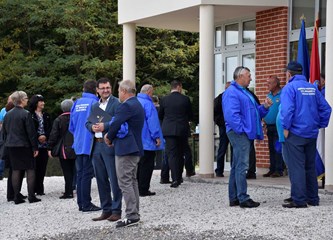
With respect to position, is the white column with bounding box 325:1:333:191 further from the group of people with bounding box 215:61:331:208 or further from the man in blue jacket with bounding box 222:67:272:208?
the man in blue jacket with bounding box 222:67:272:208

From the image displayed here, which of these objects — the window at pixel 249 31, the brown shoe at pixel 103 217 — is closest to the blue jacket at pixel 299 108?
the brown shoe at pixel 103 217

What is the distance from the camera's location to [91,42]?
29547mm

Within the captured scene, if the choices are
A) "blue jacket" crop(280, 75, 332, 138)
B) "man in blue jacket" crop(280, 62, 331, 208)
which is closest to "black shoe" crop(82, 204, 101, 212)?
"man in blue jacket" crop(280, 62, 331, 208)

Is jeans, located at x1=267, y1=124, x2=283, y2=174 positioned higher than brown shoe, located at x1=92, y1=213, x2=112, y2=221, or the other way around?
jeans, located at x1=267, y1=124, x2=283, y2=174

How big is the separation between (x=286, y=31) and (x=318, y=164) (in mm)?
3963

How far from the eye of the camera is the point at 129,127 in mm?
9516

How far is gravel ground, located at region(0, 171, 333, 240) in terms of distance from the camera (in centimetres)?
900


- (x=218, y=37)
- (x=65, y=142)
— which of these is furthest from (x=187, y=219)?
(x=218, y=37)

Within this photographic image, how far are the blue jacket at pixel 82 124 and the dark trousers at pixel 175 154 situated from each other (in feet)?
8.94

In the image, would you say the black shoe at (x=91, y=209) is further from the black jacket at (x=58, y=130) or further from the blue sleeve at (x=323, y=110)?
the blue sleeve at (x=323, y=110)

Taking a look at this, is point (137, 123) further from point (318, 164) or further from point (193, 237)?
point (318, 164)

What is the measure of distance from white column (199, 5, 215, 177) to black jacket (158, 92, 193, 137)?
88 centimetres

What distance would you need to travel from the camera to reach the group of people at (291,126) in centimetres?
1027

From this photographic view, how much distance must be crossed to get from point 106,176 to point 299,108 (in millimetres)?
2797
